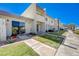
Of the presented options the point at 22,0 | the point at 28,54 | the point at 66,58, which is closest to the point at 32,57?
the point at 28,54

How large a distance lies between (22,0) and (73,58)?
5.00 metres

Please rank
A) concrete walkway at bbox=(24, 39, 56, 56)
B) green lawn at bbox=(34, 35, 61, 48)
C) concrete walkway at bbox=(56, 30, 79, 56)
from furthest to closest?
green lawn at bbox=(34, 35, 61, 48) < concrete walkway at bbox=(56, 30, 79, 56) < concrete walkway at bbox=(24, 39, 56, 56)

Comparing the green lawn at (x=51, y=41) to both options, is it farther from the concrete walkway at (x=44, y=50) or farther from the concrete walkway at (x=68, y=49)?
the concrete walkway at (x=44, y=50)

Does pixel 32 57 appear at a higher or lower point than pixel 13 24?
lower

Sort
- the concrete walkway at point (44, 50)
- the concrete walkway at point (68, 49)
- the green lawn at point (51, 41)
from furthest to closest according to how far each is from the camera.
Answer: the green lawn at point (51, 41) < the concrete walkway at point (68, 49) < the concrete walkway at point (44, 50)

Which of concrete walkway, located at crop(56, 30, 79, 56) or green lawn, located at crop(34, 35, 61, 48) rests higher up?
green lawn, located at crop(34, 35, 61, 48)

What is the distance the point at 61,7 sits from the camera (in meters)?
9.40

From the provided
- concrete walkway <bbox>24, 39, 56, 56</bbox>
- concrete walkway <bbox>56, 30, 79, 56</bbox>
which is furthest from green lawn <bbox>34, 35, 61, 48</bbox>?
concrete walkway <bbox>24, 39, 56, 56</bbox>

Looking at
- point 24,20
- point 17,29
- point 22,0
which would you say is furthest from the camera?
point 24,20

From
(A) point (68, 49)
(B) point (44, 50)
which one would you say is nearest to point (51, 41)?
(A) point (68, 49)

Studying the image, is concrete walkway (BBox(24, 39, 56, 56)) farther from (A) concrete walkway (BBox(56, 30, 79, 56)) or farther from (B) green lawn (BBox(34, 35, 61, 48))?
(B) green lawn (BBox(34, 35, 61, 48))

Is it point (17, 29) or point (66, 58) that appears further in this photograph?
point (17, 29)

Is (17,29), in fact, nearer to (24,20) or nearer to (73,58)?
(24,20)

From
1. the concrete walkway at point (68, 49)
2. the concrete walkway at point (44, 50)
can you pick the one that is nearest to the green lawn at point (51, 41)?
the concrete walkway at point (68, 49)
